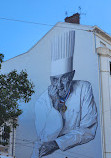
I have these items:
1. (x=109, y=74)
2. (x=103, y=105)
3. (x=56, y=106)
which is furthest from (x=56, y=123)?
(x=109, y=74)

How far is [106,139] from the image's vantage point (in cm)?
1994

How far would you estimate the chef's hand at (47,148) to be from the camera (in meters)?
22.6

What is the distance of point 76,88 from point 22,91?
6.35 meters

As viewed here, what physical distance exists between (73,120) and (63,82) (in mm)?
3756

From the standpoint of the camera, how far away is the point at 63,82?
23.7 metres

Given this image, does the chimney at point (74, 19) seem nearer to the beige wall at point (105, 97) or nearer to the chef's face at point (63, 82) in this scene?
the beige wall at point (105, 97)

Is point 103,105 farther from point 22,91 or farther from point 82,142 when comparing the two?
point 22,91

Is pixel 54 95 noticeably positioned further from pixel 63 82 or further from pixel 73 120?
pixel 73 120

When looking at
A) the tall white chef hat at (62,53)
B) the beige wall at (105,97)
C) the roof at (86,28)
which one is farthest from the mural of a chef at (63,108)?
the beige wall at (105,97)

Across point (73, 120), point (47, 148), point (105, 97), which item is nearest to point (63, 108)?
point (73, 120)

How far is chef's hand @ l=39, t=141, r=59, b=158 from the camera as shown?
74.2 feet

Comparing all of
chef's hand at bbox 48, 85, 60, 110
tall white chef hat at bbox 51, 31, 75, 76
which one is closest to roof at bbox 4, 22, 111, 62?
tall white chef hat at bbox 51, 31, 75, 76

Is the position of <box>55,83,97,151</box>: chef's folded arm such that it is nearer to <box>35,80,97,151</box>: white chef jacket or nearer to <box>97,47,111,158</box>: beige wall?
<box>35,80,97,151</box>: white chef jacket

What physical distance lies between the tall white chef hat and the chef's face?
0.38 m
